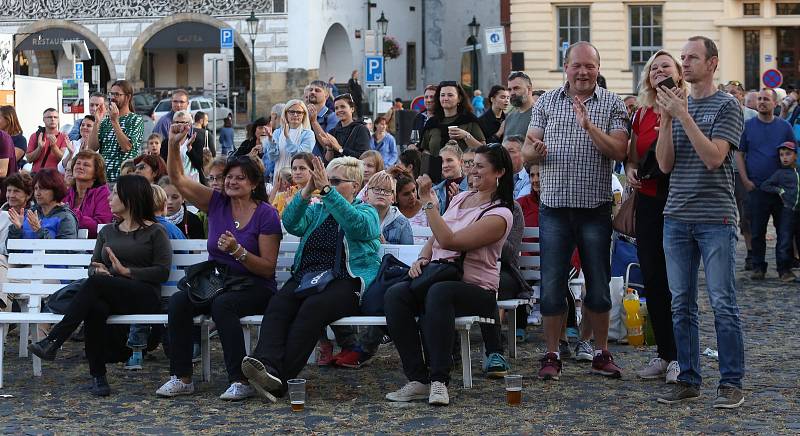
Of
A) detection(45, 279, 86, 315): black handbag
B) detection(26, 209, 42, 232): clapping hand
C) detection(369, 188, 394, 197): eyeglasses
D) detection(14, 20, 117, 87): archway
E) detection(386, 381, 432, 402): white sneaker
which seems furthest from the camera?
detection(14, 20, 117, 87): archway

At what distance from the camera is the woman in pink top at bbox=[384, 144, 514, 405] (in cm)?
838

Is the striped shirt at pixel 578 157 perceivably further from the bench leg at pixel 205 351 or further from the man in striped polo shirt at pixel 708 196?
the bench leg at pixel 205 351

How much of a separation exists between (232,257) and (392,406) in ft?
4.68

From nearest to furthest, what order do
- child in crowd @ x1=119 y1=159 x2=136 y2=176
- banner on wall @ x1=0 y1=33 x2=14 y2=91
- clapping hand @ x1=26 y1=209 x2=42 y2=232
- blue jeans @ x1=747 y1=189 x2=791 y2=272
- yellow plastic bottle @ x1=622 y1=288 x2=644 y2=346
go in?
yellow plastic bottle @ x1=622 y1=288 x2=644 y2=346 → clapping hand @ x1=26 y1=209 x2=42 y2=232 → child in crowd @ x1=119 y1=159 x2=136 y2=176 → blue jeans @ x1=747 y1=189 x2=791 y2=272 → banner on wall @ x1=0 y1=33 x2=14 y2=91

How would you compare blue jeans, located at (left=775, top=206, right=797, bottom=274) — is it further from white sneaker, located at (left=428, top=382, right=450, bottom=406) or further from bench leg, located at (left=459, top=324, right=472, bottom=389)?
white sneaker, located at (left=428, top=382, right=450, bottom=406)

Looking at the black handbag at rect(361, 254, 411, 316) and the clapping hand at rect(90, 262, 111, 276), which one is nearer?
the black handbag at rect(361, 254, 411, 316)

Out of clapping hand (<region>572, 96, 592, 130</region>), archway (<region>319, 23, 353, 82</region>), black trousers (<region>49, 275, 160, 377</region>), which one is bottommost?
black trousers (<region>49, 275, 160, 377</region>)

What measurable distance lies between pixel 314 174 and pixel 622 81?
39.2 m

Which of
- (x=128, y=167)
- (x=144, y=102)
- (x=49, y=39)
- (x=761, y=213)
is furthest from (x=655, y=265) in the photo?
(x=49, y=39)

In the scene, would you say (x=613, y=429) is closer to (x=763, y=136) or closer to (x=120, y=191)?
(x=120, y=191)

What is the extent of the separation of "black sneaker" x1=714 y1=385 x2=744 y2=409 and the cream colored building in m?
38.8

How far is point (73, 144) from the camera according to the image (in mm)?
15891

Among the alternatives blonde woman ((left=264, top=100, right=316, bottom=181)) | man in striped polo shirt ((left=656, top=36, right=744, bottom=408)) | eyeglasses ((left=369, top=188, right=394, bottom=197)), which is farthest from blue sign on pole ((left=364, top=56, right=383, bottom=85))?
man in striped polo shirt ((left=656, top=36, right=744, bottom=408))

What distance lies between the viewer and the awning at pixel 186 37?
47.9 m
